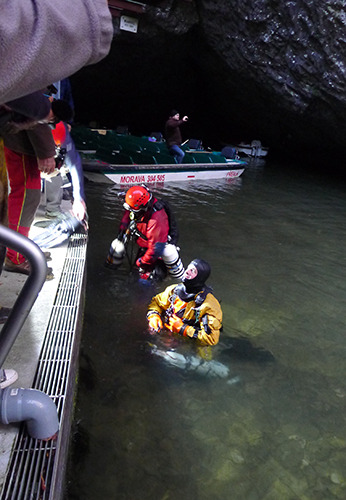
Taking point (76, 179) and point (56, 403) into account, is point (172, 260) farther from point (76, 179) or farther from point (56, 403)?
point (56, 403)

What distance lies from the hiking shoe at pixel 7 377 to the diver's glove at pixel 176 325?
2034 mm

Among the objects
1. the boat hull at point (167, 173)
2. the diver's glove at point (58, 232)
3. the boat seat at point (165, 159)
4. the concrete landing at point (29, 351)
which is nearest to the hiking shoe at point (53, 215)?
the diver's glove at point (58, 232)

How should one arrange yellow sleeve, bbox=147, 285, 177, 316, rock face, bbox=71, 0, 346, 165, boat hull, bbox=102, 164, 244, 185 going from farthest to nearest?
rock face, bbox=71, 0, 346, 165 → boat hull, bbox=102, 164, 244, 185 → yellow sleeve, bbox=147, 285, 177, 316

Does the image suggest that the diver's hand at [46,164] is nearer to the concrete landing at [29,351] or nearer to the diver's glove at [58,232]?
the concrete landing at [29,351]

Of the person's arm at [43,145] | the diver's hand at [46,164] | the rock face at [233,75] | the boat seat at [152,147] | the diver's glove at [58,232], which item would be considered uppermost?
the rock face at [233,75]

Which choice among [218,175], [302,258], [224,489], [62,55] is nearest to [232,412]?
[224,489]

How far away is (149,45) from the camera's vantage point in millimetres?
16547

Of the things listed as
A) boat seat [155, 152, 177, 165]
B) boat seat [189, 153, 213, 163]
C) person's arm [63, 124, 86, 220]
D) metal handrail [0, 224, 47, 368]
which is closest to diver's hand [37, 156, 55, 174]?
person's arm [63, 124, 86, 220]

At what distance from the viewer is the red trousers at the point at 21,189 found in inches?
130

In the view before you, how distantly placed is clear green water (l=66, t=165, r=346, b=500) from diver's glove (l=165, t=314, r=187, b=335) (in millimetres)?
177

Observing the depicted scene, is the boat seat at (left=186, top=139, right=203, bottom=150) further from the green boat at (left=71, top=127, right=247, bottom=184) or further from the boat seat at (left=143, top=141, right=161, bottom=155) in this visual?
the boat seat at (left=143, top=141, right=161, bottom=155)

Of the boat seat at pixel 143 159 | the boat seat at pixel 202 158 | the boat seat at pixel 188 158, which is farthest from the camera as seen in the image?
the boat seat at pixel 202 158

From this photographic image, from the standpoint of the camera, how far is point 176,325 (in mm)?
4070

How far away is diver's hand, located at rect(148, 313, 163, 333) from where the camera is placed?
159 inches
